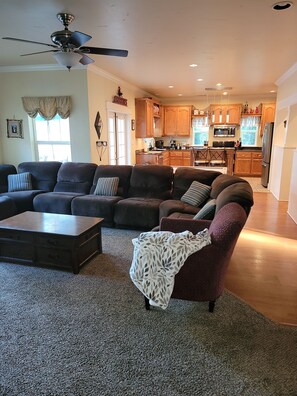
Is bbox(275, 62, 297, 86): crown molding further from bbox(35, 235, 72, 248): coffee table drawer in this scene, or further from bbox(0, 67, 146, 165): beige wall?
bbox(35, 235, 72, 248): coffee table drawer

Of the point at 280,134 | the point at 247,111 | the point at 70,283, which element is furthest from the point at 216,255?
the point at 247,111

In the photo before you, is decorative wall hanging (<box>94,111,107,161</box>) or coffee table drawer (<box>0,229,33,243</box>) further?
decorative wall hanging (<box>94,111,107,161</box>)

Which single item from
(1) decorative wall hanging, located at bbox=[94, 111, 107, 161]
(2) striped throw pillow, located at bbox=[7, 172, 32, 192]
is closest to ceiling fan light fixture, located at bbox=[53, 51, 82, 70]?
(1) decorative wall hanging, located at bbox=[94, 111, 107, 161]

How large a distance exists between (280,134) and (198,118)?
3548 millimetres

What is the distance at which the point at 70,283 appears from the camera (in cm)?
283

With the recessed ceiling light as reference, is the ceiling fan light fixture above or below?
below

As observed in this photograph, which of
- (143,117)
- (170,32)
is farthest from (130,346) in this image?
(143,117)

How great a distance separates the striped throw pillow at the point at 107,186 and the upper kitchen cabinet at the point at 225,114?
20.6ft

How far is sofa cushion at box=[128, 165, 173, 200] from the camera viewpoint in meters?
4.67

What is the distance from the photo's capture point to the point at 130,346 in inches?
78.0

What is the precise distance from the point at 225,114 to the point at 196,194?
262 inches

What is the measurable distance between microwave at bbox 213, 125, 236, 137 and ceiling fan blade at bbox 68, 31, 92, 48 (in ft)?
25.9

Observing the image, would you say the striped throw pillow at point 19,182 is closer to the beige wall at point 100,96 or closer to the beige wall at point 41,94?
the beige wall at point 41,94

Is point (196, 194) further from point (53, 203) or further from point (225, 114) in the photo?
point (225, 114)
